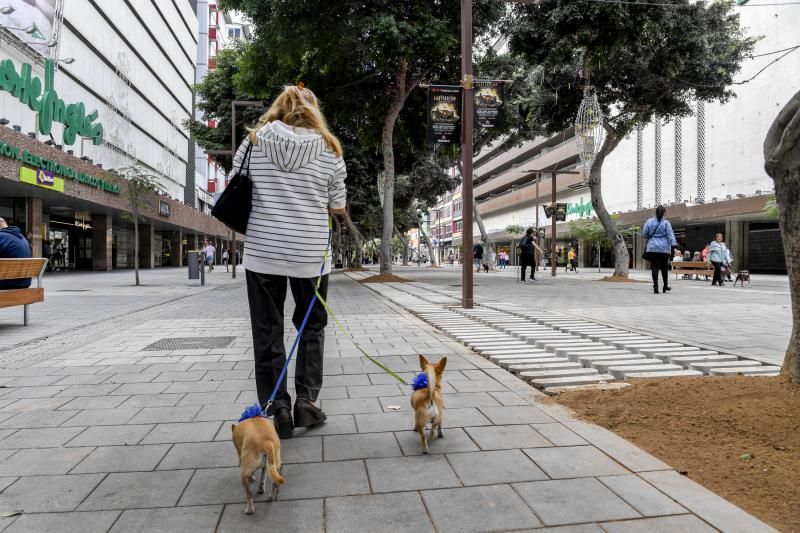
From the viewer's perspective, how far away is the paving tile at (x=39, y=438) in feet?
9.37

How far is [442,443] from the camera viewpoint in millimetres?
2834

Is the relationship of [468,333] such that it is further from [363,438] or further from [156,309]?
[156,309]

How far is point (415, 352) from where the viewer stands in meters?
5.37

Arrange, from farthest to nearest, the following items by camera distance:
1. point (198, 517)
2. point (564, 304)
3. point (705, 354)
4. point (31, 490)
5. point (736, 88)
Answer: point (736, 88), point (564, 304), point (705, 354), point (31, 490), point (198, 517)

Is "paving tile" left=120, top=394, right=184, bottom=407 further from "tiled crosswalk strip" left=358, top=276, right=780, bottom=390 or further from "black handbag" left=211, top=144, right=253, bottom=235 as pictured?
"tiled crosswalk strip" left=358, top=276, right=780, bottom=390

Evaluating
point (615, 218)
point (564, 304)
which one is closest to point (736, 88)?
point (615, 218)

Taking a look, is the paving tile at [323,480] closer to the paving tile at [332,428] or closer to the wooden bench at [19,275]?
the paving tile at [332,428]

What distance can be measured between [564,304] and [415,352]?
5.65 meters

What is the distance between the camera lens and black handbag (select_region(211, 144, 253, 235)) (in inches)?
111

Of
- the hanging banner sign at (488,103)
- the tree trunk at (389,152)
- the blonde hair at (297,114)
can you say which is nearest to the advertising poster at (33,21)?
the tree trunk at (389,152)

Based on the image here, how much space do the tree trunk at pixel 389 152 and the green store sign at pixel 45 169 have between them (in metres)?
12.2

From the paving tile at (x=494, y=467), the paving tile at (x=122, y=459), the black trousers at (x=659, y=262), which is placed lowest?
the paving tile at (x=122, y=459)

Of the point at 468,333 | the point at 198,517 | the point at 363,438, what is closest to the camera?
the point at 198,517

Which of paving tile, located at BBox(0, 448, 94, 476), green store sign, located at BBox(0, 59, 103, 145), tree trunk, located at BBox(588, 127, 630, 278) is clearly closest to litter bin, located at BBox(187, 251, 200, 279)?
green store sign, located at BBox(0, 59, 103, 145)
